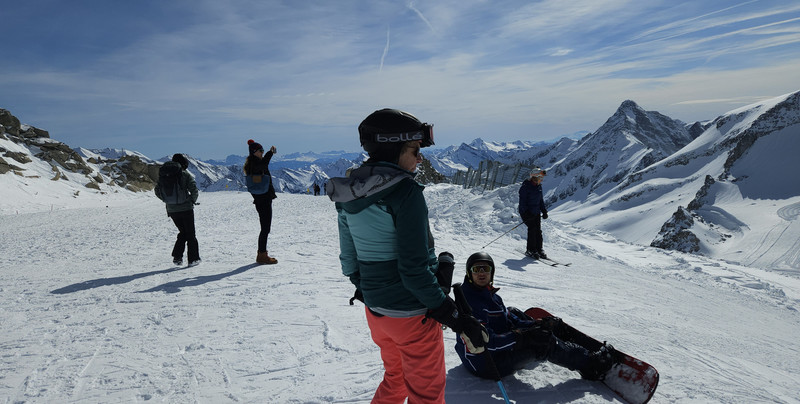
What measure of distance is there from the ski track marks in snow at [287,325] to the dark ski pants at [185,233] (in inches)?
11.8

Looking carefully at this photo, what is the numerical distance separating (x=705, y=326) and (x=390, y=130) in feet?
21.9

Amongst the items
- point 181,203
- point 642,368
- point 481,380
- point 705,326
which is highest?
point 181,203

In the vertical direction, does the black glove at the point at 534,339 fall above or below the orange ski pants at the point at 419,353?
below

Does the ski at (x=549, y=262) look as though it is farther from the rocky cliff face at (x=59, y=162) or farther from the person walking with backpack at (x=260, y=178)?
the rocky cliff face at (x=59, y=162)

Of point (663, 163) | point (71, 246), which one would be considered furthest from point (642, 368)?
point (663, 163)

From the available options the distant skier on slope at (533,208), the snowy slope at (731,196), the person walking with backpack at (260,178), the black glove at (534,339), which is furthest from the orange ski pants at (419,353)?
the snowy slope at (731,196)

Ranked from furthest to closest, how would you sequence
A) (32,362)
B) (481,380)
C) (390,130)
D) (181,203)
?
(181,203) → (32,362) → (481,380) → (390,130)

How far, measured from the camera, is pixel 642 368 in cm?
340

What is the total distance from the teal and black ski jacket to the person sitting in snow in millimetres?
1543

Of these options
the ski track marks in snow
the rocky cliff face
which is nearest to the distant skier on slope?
the ski track marks in snow

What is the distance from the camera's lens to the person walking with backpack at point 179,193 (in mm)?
6871

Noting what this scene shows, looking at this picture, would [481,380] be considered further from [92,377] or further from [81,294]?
[81,294]

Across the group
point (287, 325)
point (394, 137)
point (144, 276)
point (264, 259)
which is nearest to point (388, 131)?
point (394, 137)

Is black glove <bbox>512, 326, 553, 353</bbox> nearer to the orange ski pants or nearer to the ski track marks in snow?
the ski track marks in snow
